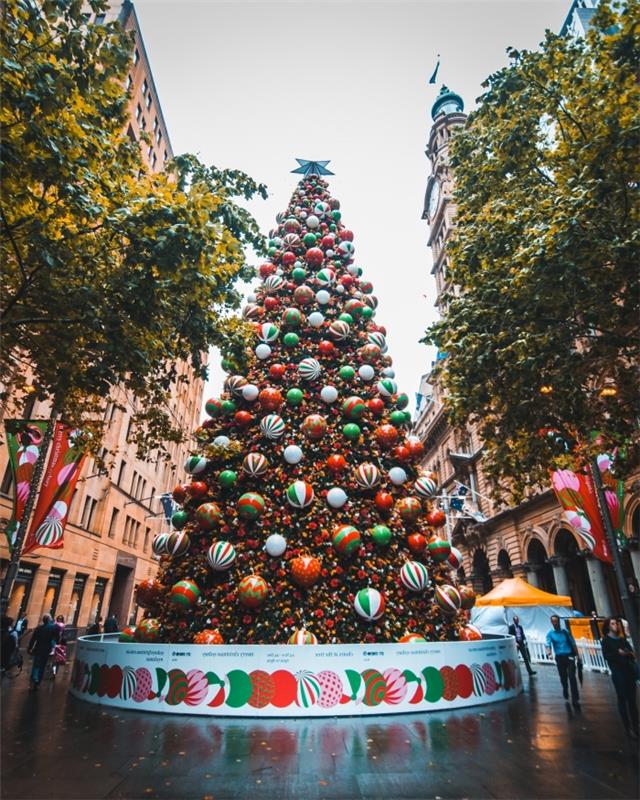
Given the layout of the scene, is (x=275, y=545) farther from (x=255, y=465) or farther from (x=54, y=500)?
(x=54, y=500)

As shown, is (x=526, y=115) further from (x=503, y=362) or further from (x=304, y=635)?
(x=304, y=635)

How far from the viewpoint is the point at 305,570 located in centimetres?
892

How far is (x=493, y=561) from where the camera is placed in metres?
31.3

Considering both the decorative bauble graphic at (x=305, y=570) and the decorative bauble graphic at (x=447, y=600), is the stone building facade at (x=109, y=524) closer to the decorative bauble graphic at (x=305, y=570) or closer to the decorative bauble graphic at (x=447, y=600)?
the decorative bauble graphic at (x=305, y=570)

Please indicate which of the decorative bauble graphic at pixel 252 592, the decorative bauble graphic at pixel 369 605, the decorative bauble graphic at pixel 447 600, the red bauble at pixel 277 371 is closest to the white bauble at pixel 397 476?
the decorative bauble graphic at pixel 447 600

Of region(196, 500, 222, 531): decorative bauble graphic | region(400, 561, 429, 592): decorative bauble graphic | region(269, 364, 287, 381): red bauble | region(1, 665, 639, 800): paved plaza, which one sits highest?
region(269, 364, 287, 381): red bauble

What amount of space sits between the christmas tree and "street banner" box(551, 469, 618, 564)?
20.7 feet

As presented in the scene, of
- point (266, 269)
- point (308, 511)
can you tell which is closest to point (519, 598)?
point (308, 511)

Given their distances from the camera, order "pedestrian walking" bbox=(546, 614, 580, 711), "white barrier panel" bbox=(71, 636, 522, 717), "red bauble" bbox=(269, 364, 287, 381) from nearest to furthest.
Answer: "white barrier panel" bbox=(71, 636, 522, 717) → "pedestrian walking" bbox=(546, 614, 580, 711) → "red bauble" bbox=(269, 364, 287, 381)

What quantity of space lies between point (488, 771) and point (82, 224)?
34.4ft

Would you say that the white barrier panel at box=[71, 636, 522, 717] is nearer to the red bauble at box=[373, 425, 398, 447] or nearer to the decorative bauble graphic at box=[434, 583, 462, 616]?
the decorative bauble graphic at box=[434, 583, 462, 616]

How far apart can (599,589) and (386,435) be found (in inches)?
700

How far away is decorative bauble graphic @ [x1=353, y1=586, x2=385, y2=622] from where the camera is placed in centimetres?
873

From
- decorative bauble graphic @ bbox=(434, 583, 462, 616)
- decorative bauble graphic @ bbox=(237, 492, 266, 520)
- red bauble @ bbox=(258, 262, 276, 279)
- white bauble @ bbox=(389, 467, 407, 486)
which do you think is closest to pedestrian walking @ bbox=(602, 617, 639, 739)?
decorative bauble graphic @ bbox=(434, 583, 462, 616)
